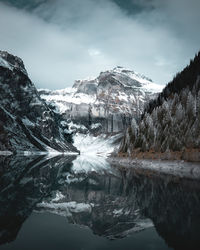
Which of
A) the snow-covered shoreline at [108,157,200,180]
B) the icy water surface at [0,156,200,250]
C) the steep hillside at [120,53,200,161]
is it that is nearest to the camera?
the icy water surface at [0,156,200,250]

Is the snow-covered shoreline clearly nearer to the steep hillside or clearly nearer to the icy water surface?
the steep hillside

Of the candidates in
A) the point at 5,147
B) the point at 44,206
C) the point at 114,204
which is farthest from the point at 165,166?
the point at 5,147

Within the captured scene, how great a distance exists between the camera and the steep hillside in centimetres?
8288

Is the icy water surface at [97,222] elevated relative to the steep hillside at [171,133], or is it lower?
lower

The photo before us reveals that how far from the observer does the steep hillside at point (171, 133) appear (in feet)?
272

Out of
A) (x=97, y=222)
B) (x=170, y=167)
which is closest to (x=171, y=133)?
(x=170, y=167)

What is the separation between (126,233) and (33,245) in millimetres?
7941

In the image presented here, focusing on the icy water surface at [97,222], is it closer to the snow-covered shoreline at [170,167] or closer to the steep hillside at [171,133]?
the snow-covered shoreline at [170,167]

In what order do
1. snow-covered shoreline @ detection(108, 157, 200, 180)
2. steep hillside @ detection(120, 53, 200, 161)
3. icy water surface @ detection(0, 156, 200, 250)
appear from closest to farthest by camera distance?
icy water surface @ detection(0, 156, 200, 250) → snow-covered shoreline @ detection(108, 157, 200, 180) → steep hillside @ detection(120, 53, 200, 161)

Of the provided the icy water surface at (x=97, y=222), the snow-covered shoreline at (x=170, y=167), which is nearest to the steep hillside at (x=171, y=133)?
the snow-covered shoreline at (x=170, y=167)

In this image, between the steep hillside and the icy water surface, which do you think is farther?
the steep hillside

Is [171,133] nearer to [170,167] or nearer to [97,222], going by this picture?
[170,167]

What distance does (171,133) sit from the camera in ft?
318

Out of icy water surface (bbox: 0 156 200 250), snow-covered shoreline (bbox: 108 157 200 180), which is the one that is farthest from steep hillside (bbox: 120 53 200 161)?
icy water surface (bbox: 0 156 200 250)
